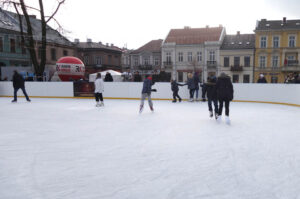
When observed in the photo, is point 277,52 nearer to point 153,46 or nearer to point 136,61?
point 153,46

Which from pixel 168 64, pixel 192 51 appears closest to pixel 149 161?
pixel 168 64

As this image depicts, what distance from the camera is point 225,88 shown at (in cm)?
662

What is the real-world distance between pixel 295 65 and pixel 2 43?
35190 mm

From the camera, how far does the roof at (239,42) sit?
3378 cm

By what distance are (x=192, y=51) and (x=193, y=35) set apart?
103 inches

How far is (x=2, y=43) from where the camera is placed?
90.0ft

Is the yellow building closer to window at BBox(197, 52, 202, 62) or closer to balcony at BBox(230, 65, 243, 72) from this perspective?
balcony at BBox(230, 65, 243, 72)

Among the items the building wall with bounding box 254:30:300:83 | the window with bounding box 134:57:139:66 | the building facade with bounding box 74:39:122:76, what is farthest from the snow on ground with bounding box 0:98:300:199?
the building facade with bounding box 74:39:122:76

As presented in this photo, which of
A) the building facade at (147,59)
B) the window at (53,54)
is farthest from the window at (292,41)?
the window at (53,54)

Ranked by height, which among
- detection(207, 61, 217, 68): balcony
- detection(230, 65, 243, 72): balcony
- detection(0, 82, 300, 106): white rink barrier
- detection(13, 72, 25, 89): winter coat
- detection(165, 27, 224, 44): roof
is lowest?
detection(0, 82, 300, 106): white rink barrier

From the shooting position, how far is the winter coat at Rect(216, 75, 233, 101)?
6.59m

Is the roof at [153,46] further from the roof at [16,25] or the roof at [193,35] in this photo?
the roof at [16,25]

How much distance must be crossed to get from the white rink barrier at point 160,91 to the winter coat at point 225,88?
6.39 m

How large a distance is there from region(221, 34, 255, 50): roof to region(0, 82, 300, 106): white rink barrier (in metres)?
22.5
